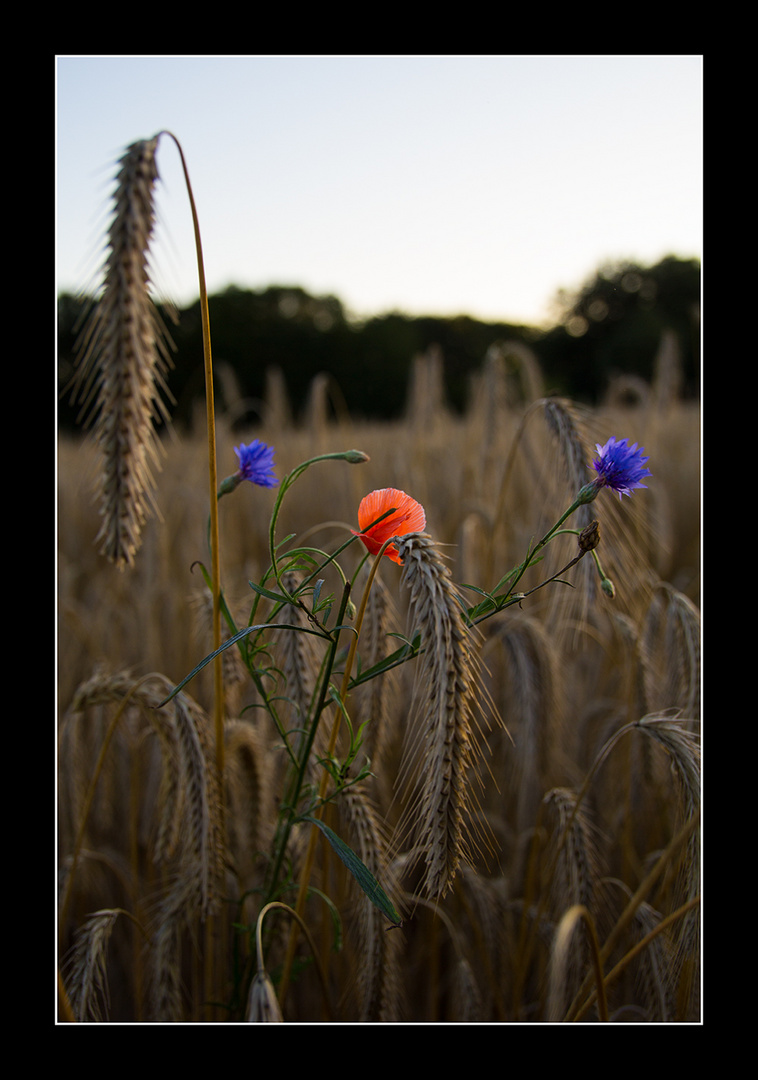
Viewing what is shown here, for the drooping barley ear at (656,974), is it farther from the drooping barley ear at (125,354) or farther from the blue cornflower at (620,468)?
the drooping barley ear at (125,354)

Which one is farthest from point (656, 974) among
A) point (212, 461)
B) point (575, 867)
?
point (212, 461)

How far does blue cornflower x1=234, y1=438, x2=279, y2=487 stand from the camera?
81 cm

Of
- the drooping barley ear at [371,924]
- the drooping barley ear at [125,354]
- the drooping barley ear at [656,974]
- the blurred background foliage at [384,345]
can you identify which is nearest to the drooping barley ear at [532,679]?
the drooping barley ear at [656,974]

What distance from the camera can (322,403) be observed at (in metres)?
2.91

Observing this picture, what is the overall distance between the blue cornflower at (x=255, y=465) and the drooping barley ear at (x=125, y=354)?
133 mm

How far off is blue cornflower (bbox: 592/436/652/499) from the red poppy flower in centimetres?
20

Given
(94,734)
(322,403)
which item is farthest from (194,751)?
(322,403)

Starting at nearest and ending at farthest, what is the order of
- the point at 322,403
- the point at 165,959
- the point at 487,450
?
the point at 165,959 < the point at 487,450 < the point at 322,403

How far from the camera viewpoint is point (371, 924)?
3.00ft

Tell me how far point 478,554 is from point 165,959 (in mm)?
1307

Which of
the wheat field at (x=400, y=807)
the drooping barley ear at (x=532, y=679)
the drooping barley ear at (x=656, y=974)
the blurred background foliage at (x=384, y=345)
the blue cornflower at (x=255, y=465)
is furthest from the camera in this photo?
the blurred background foliage at (x=384, y=345)

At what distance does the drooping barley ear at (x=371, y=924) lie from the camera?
0.88m

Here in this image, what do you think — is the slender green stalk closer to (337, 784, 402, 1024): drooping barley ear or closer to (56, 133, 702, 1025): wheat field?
(56, 133, 702, 1025): wheat field

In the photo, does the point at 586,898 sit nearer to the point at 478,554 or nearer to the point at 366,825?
the point at 366,825
